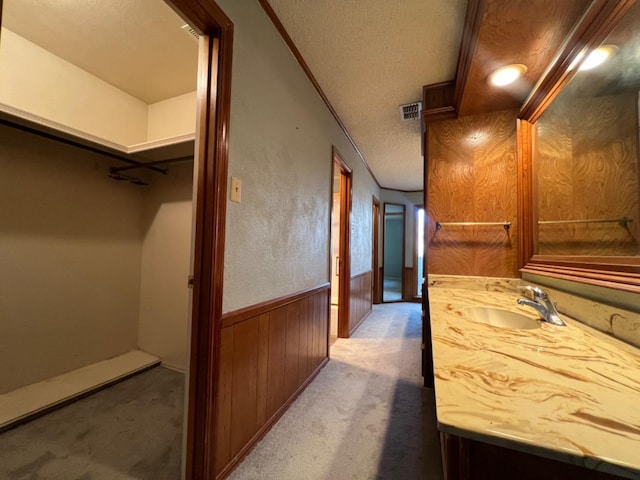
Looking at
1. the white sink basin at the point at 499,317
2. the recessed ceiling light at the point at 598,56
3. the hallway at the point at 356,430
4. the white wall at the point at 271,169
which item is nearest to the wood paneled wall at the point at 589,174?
the recessed ceiling light at the point at 598,56

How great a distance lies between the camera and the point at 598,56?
1112 millimetres

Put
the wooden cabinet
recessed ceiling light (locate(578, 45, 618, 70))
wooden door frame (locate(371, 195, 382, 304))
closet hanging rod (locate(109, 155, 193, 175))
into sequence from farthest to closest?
wooden door frame (locate(371, 195, 382, 304)) → closet hanging rod (locate(109, 155, 193, 175)) → recessed ceiling light (locate(578, 45, 618, 70)) → the wooden cabinet

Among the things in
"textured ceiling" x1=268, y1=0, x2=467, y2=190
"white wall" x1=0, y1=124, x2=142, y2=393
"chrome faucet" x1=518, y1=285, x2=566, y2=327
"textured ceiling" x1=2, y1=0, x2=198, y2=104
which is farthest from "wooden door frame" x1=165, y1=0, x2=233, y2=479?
"white wall" x1=0, y1=124, x2=142, y2=393

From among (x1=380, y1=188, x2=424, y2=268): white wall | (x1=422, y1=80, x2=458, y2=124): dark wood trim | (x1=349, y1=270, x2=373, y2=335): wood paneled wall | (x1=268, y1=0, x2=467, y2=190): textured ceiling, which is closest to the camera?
(x1=268, y1=0, x2=467, y2=190): textured ceiling

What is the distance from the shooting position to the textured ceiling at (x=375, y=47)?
1.43m

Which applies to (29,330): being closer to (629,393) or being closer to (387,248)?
(629,393)

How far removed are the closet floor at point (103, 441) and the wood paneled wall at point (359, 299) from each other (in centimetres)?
203

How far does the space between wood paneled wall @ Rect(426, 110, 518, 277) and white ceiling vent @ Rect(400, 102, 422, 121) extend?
1.19 ft

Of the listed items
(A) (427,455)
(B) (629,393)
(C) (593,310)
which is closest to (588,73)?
(C) (593,310)

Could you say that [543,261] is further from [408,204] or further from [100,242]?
[408,204]

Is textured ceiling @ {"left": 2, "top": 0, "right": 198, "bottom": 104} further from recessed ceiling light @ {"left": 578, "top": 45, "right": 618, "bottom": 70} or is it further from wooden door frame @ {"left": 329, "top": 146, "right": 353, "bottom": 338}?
recessed ceiling light @ {"left": 578, "top": 45, "right": 618, "bottom": 70}

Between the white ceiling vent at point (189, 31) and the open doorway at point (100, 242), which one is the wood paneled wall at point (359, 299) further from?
the white ceiling vent at point (189, 31)

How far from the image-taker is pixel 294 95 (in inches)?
70.7

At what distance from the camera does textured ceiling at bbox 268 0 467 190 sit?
1433 mm
